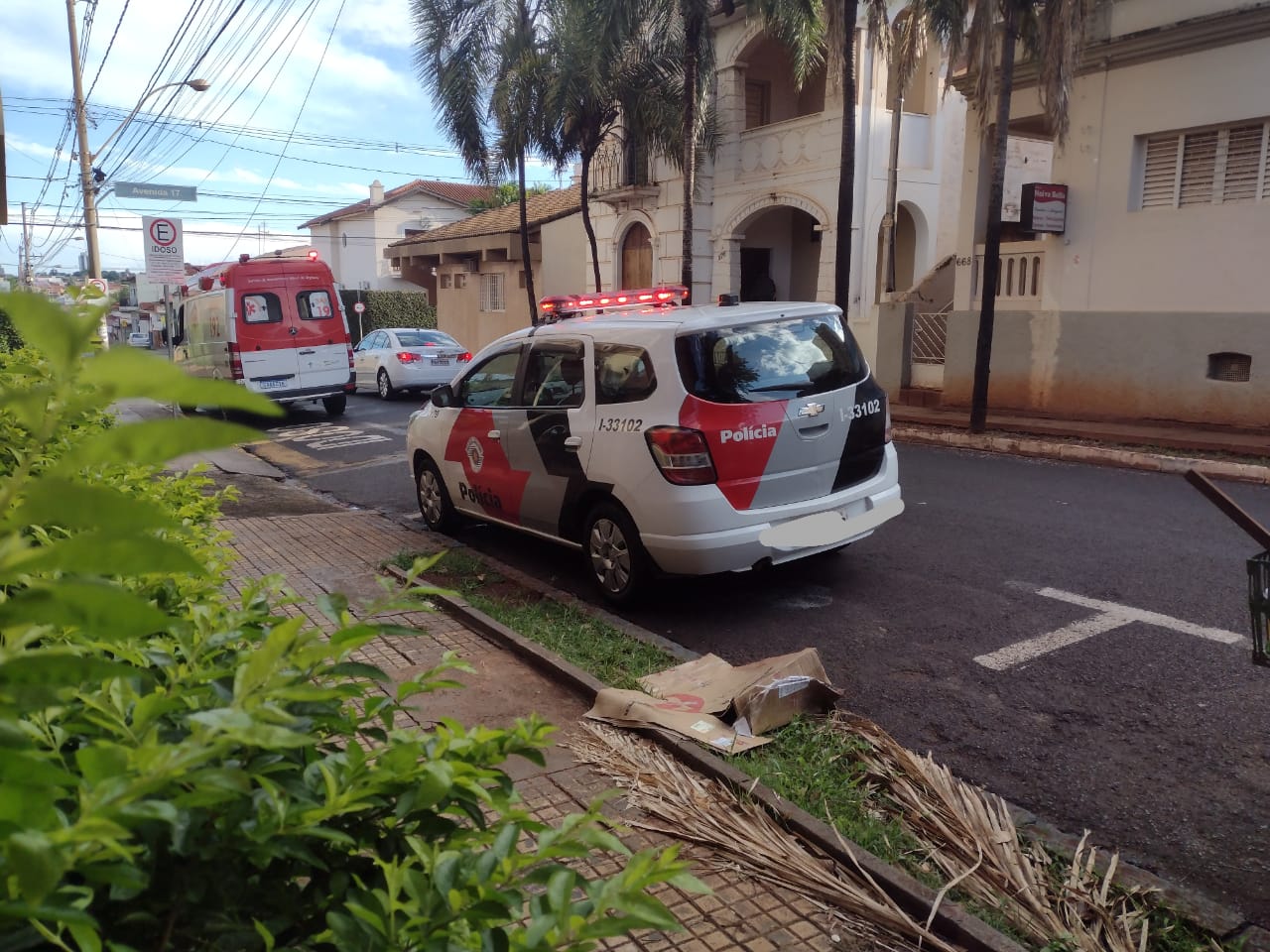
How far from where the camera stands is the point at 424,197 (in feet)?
172

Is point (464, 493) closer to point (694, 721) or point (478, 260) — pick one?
point (694, 721)

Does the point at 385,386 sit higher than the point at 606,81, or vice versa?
the point at 606,81

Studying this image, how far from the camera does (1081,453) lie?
40.7 ft

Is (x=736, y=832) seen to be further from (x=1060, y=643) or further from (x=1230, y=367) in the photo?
(x=1230, y=367)

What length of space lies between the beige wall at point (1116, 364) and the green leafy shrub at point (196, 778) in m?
14.2

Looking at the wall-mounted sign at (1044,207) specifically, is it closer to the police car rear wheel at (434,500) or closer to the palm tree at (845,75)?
the palm tree at (845,75)

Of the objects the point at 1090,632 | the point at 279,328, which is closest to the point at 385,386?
the point at 279,328

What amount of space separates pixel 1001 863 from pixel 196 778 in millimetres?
3133

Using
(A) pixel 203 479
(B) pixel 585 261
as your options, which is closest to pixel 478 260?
(B) pixel 585 261

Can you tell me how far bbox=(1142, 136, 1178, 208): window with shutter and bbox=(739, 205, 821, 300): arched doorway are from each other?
985 centimetres

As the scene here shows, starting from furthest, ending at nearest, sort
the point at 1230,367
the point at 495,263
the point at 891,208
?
the point at 495,263 → the point at 891,208 → the point at 1230,367

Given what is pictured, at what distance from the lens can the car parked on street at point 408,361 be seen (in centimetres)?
2152

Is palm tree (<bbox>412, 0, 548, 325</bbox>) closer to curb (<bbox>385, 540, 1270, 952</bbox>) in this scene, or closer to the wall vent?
the wall vent

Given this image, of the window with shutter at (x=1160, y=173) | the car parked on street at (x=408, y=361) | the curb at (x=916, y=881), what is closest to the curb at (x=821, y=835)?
the curb at (x=916, y=881)
